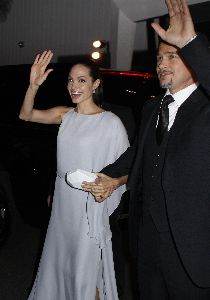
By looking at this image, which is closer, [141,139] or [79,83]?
[141,139]

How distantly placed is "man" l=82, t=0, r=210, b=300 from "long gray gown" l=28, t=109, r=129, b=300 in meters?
0.37

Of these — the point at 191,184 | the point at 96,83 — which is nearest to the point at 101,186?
the point at 191,184

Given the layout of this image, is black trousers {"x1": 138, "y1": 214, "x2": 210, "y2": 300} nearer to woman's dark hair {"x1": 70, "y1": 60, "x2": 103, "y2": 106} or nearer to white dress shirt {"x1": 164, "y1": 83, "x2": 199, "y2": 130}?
white dress shirt {"x1": 164, "y1": 83, "x2": 199, "y2": 130}

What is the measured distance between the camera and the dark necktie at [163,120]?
2154mm

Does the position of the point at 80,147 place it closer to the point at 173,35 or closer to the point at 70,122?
the point at 70,122

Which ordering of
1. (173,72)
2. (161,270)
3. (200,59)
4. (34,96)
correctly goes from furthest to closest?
(34,96) < (161,270) < (173,72) < (200,59)

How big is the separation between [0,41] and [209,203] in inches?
571

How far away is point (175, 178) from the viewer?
1972 mm

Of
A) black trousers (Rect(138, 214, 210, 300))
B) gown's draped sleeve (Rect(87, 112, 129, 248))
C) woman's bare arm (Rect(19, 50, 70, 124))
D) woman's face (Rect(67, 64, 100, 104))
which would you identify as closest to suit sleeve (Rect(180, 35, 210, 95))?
black trousers (Rect(138, 214, 210, 300))

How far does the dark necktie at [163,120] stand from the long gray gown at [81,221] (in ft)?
2.29

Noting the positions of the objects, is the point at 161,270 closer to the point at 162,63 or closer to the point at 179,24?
the point at 162,63

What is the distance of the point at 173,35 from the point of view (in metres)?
1.82

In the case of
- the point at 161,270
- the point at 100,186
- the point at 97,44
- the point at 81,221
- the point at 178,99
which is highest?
→ the point at 97,44

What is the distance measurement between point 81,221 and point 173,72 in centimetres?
132
